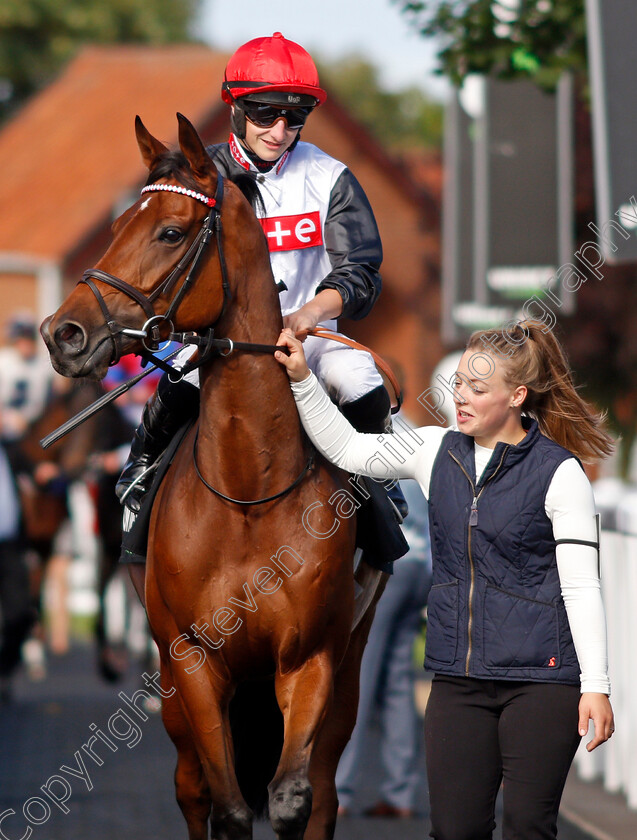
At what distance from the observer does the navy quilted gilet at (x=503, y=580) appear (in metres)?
4.29

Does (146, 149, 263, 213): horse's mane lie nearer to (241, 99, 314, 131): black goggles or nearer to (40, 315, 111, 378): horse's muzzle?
(241, 99, 314, 131): black goggles

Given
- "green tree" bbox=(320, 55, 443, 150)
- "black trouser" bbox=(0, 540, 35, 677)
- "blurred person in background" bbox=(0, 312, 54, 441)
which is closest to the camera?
"black trouser" bbox=(0, 540, 35, 677)

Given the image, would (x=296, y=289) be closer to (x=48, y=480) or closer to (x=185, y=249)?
(x=185, y=249)

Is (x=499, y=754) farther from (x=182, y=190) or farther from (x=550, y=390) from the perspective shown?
(x=182, y=190)

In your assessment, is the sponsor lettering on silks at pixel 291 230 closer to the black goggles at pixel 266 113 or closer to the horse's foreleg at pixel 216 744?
the black goggles at pixel 266 113

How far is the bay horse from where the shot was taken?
462 centimetres

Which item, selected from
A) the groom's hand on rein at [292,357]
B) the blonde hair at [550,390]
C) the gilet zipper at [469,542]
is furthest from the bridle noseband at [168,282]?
the gilet zipper at [469,542]

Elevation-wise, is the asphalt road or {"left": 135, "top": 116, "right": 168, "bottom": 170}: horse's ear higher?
{"left": 135, "top": 116, "right": 168, "bottom": 170}: horse's ear

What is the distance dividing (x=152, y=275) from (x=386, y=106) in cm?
6434

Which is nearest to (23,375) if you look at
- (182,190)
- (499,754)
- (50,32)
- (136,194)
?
(182,190)

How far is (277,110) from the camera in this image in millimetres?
5016

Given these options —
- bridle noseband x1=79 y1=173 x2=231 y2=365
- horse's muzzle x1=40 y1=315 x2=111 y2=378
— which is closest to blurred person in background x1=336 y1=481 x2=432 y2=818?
bridle noseband x1=79 y1=173 x2=231 y2=365

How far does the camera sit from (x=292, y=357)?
4766 mm

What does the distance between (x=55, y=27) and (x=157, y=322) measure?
39721mm
